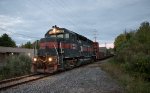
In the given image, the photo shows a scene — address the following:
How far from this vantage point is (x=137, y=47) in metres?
23.8

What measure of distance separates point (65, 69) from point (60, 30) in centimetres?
365

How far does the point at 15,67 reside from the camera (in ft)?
60.0

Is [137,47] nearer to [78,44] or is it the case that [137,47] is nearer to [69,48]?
[78,44]

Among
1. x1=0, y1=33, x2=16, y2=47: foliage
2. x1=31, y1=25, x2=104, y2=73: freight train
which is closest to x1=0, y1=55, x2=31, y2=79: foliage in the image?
x1=31, y1=25, x2=104, y2=73: freight train

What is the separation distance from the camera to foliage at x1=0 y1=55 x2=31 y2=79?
17653mm

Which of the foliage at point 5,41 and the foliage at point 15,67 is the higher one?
the foliage at point 5,41

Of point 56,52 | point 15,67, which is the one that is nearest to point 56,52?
point 56,52

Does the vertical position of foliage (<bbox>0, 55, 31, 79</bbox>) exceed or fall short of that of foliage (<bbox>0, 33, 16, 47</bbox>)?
it falls short

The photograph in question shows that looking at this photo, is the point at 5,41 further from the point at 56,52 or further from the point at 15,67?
the point at 56,52

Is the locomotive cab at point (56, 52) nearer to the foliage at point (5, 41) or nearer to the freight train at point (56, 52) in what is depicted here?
the freight train at point (56, 52)

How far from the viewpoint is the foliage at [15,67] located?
17653mm

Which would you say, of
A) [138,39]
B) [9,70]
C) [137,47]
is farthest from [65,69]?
[138,39]

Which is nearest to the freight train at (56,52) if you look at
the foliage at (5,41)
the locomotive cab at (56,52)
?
the locomotive cab at (56,52)

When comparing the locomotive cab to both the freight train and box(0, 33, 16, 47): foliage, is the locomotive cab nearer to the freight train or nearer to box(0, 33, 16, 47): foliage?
the freight train
